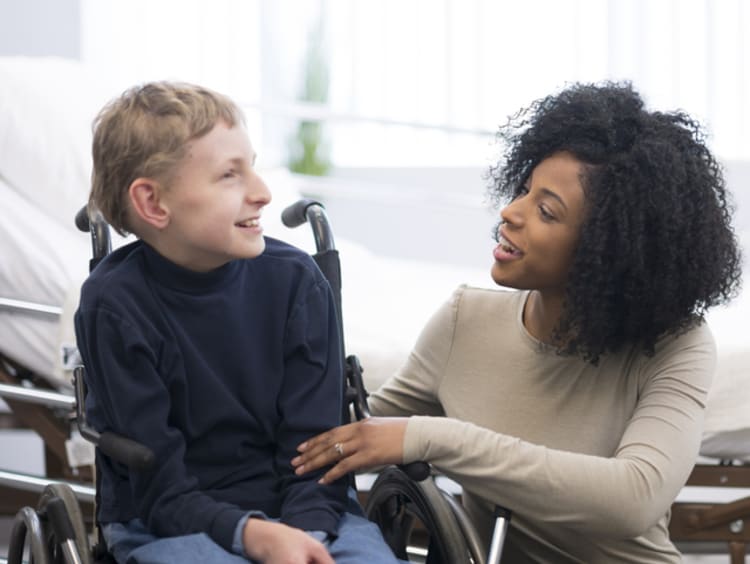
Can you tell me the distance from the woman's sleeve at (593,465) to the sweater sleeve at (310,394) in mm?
114

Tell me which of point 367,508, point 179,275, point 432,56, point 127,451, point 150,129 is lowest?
point 367,508

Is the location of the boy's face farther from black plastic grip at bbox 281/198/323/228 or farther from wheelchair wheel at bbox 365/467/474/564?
wheelchair wheel at bbox 365/467/474/564

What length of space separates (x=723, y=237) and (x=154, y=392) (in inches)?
28.4

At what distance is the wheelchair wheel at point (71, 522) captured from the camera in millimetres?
1335

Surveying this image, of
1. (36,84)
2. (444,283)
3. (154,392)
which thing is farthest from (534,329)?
(36,84)

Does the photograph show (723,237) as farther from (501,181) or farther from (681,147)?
(501,181)

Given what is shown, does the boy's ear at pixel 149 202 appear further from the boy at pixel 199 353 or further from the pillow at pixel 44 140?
the pillow at pixel 44 140

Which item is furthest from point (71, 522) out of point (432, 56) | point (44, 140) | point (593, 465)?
point (432, 56)

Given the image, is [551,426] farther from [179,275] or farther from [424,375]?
[179,275]

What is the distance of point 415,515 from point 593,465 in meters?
0.33

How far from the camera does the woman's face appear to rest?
1478 millimetres

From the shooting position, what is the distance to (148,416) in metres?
1.34

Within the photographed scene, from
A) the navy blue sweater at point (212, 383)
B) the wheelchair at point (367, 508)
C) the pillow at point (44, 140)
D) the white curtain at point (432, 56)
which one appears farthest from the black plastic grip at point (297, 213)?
the white curtain at point (432, 56)

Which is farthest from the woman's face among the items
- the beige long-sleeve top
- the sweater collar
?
the sweater collar
